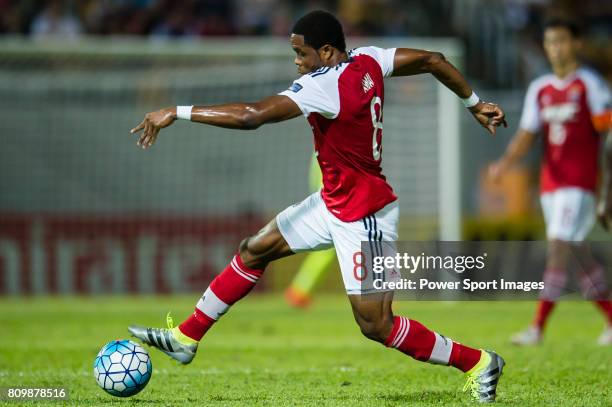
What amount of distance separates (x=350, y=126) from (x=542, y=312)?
445 centimetres

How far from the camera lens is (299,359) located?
363 inches

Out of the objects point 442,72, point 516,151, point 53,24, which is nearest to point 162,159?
point 53,24

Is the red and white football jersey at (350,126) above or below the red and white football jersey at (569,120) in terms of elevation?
above

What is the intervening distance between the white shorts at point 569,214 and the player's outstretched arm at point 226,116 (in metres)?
4.95

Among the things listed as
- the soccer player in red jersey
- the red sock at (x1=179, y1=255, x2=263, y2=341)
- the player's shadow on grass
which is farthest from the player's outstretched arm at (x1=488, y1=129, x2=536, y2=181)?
the red sock at (x1=179, y1=255, x2=263, y2=341)

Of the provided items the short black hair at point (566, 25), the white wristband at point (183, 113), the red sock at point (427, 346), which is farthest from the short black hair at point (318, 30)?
the short black hair at point (566, 25)

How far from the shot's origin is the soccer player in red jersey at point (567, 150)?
34.5ft

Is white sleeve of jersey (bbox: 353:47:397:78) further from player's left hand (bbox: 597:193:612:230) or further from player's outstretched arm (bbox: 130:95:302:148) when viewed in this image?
player's left hand (bbox: 597:193:612:230)

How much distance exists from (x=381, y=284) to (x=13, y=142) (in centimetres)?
1129

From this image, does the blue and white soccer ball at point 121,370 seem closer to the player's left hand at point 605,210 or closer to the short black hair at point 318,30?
the short black hair at point 318,30

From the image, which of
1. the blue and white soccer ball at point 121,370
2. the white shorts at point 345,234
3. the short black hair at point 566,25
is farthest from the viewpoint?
the short black hair at point 566,25

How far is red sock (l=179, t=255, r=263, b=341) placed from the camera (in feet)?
23.7

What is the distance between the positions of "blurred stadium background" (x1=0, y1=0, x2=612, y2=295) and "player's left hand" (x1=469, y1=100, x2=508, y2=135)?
26.7 feet

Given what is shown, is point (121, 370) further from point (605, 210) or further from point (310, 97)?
point (605, 210)
